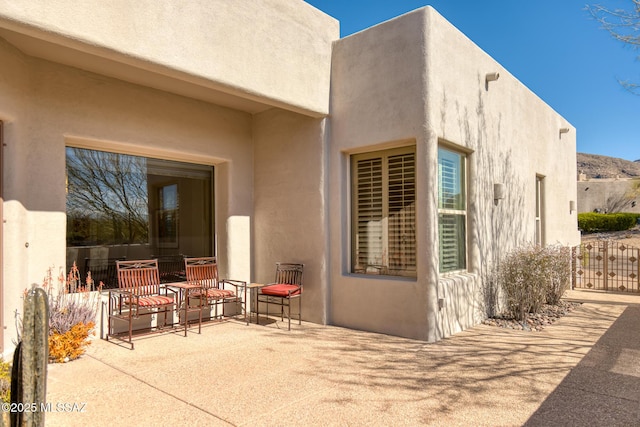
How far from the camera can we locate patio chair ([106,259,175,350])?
5.84m

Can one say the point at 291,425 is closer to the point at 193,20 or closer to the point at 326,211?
the point at 326,211

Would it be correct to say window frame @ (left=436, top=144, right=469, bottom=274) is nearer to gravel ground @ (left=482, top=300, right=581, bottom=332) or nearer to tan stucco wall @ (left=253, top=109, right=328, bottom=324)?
gravel ground @ (left=482, top=300, right=581, bottom=332)

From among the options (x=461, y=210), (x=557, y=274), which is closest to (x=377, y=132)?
(x=461, y=210)

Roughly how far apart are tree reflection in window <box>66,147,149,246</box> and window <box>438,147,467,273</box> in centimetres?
500

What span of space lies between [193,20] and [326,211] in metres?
3.49

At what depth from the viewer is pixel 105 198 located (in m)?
6.83

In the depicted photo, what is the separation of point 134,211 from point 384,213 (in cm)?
426

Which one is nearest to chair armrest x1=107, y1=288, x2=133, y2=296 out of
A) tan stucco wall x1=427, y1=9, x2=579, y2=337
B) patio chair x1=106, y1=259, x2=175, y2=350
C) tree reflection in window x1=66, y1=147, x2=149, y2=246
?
patio chair x1=106, y1=259, x2=175, y2=350

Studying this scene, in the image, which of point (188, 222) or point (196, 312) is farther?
point (188, 222)

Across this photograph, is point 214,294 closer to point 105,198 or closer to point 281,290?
point 281,290

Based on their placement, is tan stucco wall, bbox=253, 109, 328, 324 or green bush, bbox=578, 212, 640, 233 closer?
tan stucco wall, bbox=253, 109, 328, 324

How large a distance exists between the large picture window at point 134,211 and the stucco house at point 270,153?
0.03 m

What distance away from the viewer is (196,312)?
7.30 metres

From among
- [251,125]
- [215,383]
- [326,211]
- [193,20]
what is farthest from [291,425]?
[251,125]
